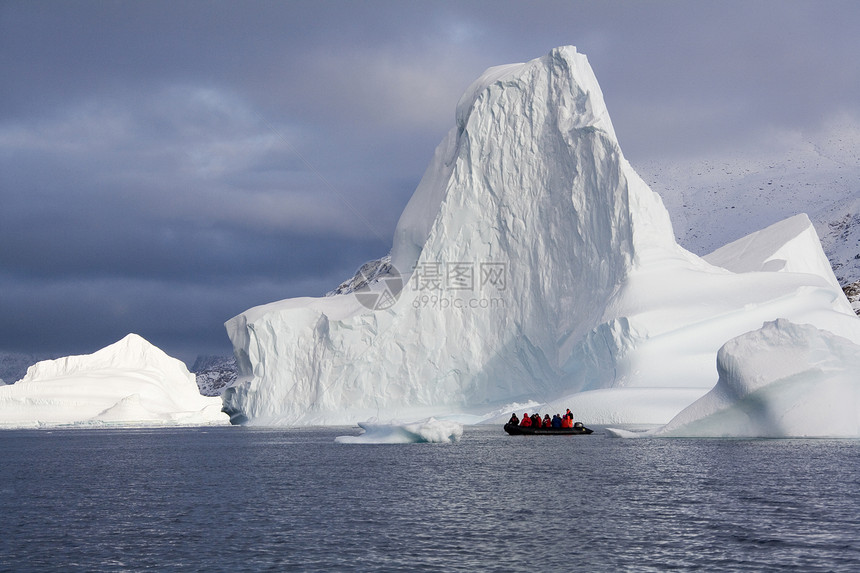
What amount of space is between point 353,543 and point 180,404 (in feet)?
270

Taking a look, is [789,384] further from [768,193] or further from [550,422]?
[768,193]

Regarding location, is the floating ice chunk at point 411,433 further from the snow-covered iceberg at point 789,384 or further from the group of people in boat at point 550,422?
the snow-covered iceberg at point 789,384

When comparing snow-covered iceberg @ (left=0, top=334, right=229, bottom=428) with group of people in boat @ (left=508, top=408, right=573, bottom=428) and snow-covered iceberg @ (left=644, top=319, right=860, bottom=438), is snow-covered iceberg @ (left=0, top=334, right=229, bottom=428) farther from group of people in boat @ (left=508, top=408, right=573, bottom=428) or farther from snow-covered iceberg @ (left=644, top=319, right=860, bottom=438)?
snow-covered iceberg @ (left=644, top=319, right=860, bottom=438)

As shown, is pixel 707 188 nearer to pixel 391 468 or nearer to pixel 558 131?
pixel 558 131

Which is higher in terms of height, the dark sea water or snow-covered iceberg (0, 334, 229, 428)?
snow-covered iceberg (0, 334, 229, 428)

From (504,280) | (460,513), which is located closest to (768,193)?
(504,280)

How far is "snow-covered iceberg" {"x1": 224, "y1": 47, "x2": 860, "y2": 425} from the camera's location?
45625mm

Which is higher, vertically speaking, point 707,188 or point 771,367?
point 707,188

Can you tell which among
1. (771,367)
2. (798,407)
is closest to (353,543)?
(771,367)

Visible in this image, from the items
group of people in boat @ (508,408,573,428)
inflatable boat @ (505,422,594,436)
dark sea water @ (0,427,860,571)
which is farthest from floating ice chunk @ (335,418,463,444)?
dark sea water @ (0,427,860,571)

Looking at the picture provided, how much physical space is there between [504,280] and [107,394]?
49.6 meters

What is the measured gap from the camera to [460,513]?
14.6 meters

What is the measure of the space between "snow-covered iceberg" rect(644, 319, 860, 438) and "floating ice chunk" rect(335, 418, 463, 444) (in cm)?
967

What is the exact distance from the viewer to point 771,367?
24.5m
